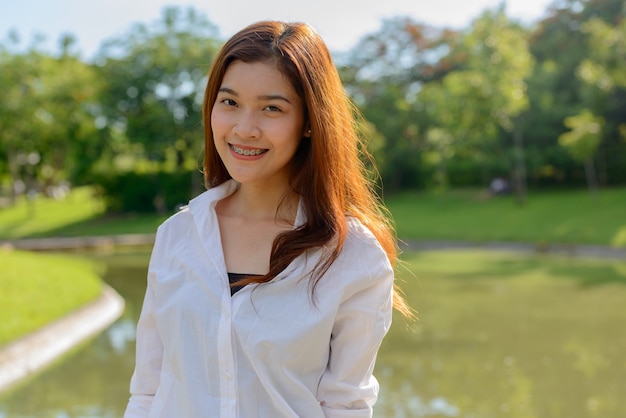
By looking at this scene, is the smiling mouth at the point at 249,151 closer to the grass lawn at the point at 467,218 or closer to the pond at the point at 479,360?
the pond at the point at 479,360

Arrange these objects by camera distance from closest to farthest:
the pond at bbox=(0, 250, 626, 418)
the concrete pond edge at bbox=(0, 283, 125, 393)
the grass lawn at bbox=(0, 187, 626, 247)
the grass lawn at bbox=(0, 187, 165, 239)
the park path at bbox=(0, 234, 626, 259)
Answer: the pond at bbox=(0, 250, 626, 418), the concrete pond edge at bbox=(0, 283, 125, 393), the park path at bbox=(0, 234, 626, 259), the grass lawn at bbox=(0, 187, 626, 247), the grass lawn at bbox=(0, 187, 165, 239)

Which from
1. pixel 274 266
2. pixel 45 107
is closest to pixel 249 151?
pixel 274 266

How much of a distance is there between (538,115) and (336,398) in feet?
85.3

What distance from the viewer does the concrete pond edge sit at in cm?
696

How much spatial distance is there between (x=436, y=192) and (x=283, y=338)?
26.7 m

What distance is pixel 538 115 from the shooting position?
86.6 feet

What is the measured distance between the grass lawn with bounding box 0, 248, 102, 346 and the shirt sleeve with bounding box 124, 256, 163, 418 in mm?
5990

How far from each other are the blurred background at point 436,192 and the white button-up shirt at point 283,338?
4379mm

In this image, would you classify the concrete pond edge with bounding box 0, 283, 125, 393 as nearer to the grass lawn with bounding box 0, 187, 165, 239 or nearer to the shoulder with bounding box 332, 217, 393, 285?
the shoulder with bounding box 332, 217, 393, 285

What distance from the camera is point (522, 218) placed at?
21344 mm

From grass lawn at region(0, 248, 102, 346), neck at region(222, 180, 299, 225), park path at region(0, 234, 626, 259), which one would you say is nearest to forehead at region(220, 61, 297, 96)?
neck at region(222, 180, 299, 225)

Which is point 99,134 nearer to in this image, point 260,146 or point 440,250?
point 440,250

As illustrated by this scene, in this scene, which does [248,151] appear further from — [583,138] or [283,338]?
[583,138]

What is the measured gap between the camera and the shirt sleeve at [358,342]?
1.55 metres
